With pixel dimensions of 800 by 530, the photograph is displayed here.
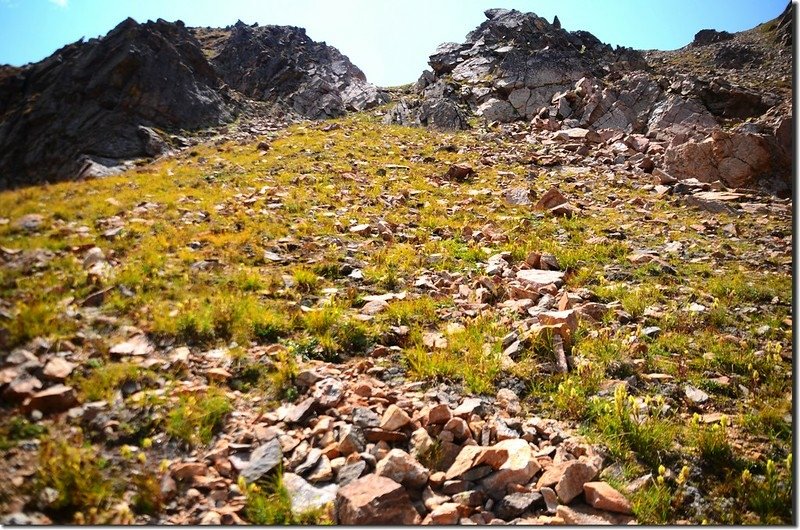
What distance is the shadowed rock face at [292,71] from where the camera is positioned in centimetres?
4231

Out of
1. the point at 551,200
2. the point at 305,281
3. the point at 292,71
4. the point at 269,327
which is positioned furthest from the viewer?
the point at 292,71

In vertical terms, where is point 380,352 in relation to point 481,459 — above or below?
above

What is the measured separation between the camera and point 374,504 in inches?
133

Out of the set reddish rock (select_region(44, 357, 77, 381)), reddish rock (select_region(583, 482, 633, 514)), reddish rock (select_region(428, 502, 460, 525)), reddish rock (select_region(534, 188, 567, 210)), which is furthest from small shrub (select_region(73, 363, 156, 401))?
reddish rock (select_region(534, 188, 567, 210))

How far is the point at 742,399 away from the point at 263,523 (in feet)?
18.0

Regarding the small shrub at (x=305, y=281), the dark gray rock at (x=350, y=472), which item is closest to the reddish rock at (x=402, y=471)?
the dark gray rock at (x=350, y=472)

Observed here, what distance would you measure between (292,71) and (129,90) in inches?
817

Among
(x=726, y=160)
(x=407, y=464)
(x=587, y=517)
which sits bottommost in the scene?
(x=587, y=517)

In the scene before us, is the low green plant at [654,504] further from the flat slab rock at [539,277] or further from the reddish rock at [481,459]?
the flat slab rock at [539,277]

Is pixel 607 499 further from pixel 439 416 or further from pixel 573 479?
pixel 439 416

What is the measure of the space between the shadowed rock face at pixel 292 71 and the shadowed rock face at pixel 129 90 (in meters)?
8.72

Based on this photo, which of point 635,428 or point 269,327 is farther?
point 269,327

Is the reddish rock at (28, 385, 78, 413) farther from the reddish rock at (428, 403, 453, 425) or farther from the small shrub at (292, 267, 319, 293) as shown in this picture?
the small shrub at (292, 267, 319, 293)

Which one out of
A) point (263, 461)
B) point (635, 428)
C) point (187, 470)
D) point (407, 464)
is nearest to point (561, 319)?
point (635, 428)
